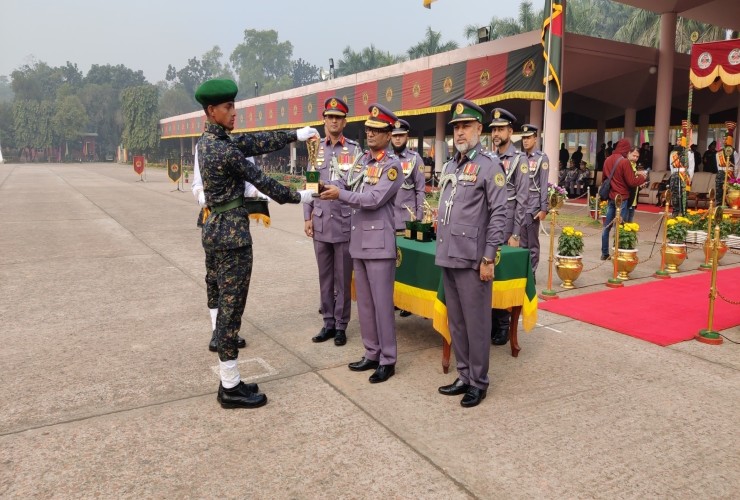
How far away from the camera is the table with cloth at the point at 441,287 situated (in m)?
4.39

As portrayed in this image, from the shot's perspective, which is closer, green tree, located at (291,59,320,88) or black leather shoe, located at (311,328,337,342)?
black leather shoe, located at (311,328,337,342)

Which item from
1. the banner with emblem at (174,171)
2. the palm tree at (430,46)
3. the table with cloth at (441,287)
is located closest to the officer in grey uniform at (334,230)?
the table with cloth at (441,287)

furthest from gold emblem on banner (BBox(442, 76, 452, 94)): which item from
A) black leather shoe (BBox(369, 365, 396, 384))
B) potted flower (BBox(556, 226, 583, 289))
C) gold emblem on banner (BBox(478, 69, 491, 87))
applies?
black leather shoe (BBox(369, 365, 396, 384))

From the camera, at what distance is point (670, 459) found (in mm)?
3111

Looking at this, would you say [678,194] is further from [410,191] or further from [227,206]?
[227,206]

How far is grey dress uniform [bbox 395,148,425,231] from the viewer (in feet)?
19.3

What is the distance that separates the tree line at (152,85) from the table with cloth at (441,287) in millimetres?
25904

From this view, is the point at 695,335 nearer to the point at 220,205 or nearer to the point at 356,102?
the point at 220,205

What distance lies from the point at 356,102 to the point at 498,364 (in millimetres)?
19403

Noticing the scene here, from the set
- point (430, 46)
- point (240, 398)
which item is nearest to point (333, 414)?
point (240, 398)

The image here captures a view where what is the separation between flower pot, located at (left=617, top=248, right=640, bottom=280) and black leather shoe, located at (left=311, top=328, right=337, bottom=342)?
4.44 m

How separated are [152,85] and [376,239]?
380 feet

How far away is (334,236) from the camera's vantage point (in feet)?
16.5

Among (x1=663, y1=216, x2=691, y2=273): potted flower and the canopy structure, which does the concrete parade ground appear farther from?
the canopy structure
